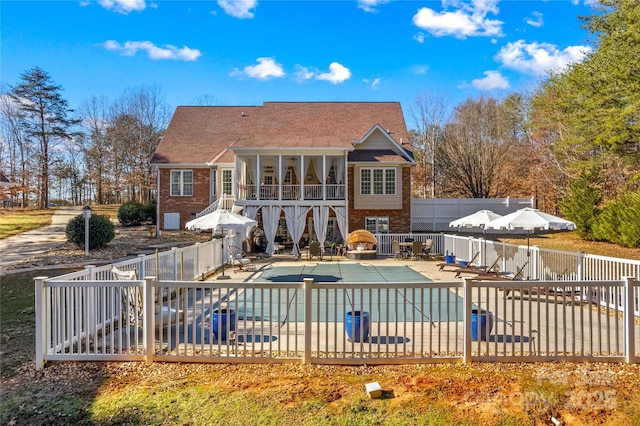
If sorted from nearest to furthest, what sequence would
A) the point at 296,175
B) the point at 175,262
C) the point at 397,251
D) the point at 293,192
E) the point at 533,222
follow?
the point at 175,262 < the point at 533,222 < the point at 397,251 < the point at 296,175 < the point at 293,192

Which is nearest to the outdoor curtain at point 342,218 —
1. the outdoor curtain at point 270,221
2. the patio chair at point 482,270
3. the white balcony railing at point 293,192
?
the white balcony railing at point 293,192

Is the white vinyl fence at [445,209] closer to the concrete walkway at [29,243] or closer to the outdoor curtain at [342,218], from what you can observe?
the outdoor curtain at [342,218]

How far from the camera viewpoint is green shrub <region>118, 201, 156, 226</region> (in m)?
24.7

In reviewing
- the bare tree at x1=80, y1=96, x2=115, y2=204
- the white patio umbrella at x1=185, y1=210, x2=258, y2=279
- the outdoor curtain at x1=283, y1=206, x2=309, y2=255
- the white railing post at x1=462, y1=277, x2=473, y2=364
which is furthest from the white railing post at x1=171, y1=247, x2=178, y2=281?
the bare tree at x1=80, y1=96, x2=115, y2=204

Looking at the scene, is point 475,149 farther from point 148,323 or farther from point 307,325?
point 148,323

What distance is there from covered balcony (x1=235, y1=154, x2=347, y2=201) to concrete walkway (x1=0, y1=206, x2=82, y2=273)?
30.2 ft

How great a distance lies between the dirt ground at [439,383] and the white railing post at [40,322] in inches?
6.2

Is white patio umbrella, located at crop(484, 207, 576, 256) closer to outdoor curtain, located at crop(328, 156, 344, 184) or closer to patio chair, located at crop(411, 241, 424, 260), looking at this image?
patio chair, located at crop(411, 241, 424, 260)

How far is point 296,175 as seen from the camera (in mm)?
21781

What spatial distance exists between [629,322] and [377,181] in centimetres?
1746

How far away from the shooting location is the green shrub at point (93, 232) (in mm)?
16156

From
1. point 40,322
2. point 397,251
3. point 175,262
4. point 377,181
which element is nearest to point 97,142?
point 377,181

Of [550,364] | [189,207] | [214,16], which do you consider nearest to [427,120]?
[189,207]

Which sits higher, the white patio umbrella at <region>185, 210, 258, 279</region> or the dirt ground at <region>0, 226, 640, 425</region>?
the white patio umbrella at <region>185, 210, 258, 279</region>
